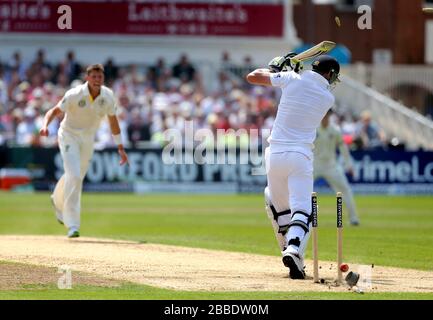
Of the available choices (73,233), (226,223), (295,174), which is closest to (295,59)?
(295,174)

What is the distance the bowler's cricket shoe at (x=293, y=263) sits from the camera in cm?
1374

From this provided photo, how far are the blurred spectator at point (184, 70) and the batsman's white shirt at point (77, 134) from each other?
22097 mm

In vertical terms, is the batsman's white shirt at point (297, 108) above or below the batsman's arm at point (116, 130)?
above

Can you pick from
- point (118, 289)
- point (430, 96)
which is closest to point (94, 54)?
point (430, 96)

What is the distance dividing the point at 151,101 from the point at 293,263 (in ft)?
84.2

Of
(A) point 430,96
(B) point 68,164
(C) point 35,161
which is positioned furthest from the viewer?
(A) point 430,96

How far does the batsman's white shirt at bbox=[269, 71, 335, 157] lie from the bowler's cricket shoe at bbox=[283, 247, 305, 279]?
1.22 meters

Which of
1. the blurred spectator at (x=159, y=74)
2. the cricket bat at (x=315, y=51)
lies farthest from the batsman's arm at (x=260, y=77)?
the blurred spectator at (x=159, y=74)

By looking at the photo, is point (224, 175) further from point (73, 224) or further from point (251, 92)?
point (73, 224)

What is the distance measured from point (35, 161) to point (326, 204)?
30.9 feet

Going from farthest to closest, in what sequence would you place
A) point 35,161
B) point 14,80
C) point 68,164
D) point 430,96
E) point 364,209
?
point 430,96
point 14,80
point 35,161
point 364,209
point 68,164

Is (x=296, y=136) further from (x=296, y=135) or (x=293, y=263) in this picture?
(x=293, y=263)

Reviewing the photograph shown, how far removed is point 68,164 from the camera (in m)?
19.2

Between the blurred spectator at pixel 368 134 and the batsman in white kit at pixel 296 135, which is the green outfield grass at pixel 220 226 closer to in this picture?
the batsman in white kit at pixel 296 135
